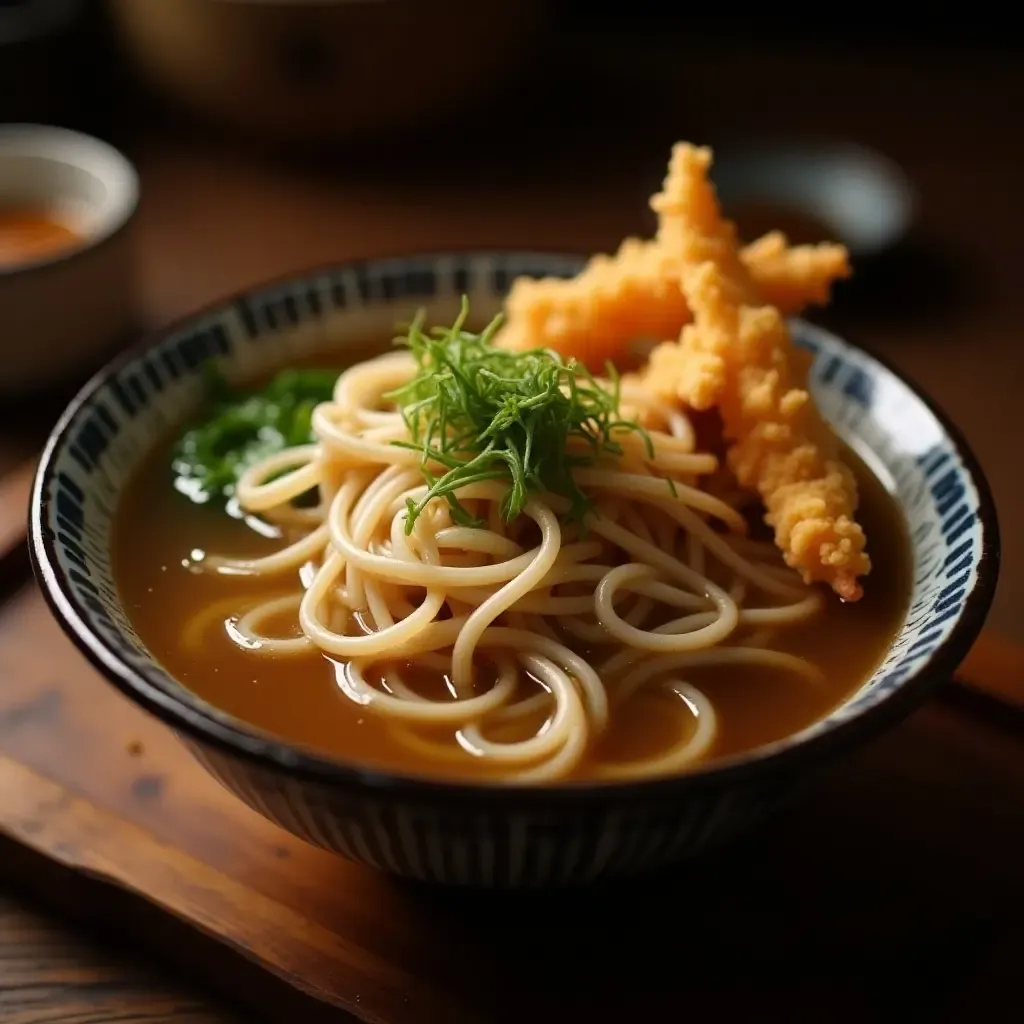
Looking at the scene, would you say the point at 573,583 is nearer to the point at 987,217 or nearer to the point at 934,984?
the point at 934,984

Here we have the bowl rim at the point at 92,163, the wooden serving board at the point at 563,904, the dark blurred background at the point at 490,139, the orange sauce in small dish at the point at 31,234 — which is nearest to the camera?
the wooden serving board at the point at 563,904

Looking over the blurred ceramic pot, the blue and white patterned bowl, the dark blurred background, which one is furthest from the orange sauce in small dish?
the blue and white patterned bowl

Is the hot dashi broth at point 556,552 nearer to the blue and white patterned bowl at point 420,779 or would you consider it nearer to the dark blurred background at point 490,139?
the blue and white patterned bowl at point 420,779

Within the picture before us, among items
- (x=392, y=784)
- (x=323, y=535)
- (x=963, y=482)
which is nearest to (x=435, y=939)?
(x=392, y=784)

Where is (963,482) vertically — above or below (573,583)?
above

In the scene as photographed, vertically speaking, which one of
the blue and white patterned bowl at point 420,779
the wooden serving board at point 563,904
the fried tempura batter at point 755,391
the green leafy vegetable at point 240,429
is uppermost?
the fried tempura batter at point 755,391

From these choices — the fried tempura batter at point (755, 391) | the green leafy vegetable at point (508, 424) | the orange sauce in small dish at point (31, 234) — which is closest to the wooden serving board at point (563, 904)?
the fried tempura batter at point (755, 391)
